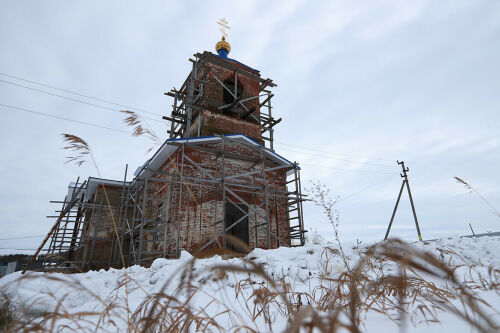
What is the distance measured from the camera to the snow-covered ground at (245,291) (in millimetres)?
931

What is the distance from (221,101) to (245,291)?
40.3ft

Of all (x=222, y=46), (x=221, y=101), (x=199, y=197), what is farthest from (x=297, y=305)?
(x=222, y=46)

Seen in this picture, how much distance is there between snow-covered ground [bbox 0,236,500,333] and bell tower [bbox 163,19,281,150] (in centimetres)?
908

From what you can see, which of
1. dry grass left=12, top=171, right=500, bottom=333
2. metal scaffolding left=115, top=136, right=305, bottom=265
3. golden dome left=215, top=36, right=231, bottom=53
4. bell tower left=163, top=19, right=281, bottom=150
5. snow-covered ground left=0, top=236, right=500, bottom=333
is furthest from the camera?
golden dome left=215, top=36, right=231, bottom=53

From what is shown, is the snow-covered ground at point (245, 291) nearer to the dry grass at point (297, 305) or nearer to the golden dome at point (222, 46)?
the dry grass at point (297, 305)

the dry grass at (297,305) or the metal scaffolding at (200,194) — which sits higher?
the metal scaffolding at (200,194)

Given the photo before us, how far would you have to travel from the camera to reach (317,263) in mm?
4574

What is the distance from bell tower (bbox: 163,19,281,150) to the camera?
13492 millimetres

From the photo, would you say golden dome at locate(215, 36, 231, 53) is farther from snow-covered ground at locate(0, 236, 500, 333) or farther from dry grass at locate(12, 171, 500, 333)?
dry grass at locate(12, 171, 500, 333)

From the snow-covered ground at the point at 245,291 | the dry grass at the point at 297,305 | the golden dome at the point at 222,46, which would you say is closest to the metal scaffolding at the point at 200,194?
the golden dome at the point at 222,46

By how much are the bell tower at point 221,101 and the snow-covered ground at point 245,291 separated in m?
9.08

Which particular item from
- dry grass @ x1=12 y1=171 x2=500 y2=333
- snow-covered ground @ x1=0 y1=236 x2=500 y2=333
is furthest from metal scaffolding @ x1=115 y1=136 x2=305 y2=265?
dry grass @ x1=12 y1=171 x2=500 y2=333

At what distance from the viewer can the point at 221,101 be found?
14453 millimetres

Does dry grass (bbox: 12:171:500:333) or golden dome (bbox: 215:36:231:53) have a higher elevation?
golden dome (bbox: 215:36:231:53)
